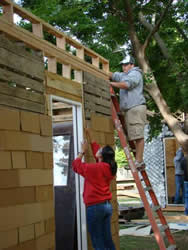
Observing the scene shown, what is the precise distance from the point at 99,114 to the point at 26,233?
2493 millimetres

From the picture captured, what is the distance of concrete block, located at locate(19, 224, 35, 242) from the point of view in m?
4.00

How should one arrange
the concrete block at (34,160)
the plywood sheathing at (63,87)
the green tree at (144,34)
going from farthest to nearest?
the green tree at (144,34), the plywood sheathing at (63,87), the concrete block at (34,160)

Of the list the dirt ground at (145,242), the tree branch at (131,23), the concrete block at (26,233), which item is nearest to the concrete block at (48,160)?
the concrete block at (26,233)

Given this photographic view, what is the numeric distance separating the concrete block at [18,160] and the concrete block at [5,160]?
0.06 m

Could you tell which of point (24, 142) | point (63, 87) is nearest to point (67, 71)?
point (63, 87)

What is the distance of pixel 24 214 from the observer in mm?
4082

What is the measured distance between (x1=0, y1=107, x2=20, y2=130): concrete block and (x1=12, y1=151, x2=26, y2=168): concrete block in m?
0.27

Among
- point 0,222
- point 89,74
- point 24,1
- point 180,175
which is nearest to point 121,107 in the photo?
point 89,74

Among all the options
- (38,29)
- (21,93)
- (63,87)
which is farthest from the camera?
(63,87)

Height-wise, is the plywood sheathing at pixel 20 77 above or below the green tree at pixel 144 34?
below

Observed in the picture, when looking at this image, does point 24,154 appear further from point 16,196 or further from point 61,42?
point 61,42

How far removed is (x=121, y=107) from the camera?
6.12 metres

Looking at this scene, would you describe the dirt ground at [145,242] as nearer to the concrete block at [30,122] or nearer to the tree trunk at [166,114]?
the tree trunk at [166,114]

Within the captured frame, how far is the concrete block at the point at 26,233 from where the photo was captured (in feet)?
13.1
